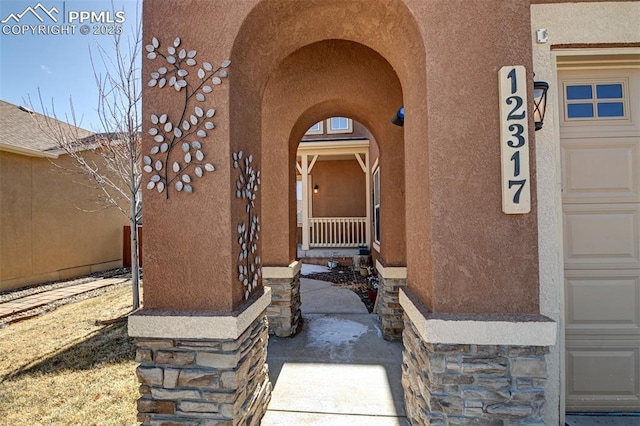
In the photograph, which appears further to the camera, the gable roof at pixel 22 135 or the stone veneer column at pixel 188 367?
the gable roof at pixel 22 135

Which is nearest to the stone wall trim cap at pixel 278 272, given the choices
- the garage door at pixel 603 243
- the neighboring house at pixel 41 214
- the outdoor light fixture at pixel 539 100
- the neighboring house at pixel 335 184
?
the garage door at pixel 603 243

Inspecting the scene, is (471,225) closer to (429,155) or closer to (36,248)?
(429,155)

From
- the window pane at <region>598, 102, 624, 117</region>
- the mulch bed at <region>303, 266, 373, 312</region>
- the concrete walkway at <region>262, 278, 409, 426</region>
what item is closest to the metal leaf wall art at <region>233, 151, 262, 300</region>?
the concrete walkway at <region>262, 278, 409, 426</region>

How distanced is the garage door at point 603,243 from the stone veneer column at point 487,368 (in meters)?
0.92

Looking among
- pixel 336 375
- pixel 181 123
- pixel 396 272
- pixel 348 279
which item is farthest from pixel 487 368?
pixel 348 279

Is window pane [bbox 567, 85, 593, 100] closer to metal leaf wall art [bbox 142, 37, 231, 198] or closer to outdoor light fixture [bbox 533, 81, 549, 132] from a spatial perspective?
outdoor light fixture [bbox 533, 81, 549, 132]

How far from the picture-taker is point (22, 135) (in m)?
7.77

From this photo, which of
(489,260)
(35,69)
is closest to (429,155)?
(489,260)

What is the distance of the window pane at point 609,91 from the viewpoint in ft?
8.33

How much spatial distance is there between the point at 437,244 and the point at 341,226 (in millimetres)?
7975

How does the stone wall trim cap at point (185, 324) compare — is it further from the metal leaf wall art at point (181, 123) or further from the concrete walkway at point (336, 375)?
the concrete walkway at point (336, 375)

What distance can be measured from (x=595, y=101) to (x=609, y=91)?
0.14 meters

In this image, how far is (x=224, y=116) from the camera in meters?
2.12

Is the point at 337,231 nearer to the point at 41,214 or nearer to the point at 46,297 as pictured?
the point at 46,297
